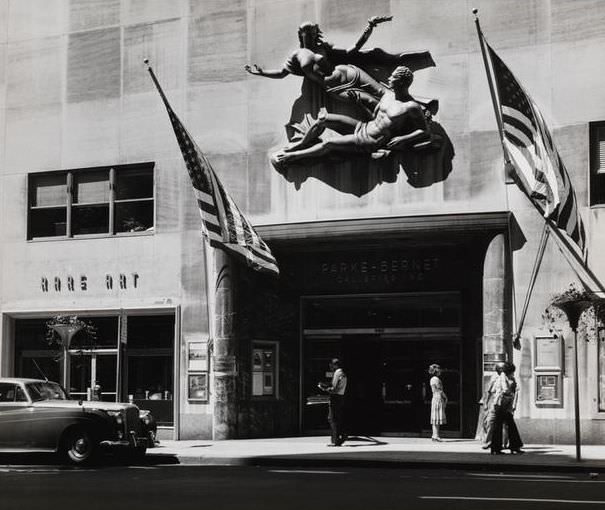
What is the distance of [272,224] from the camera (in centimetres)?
2528

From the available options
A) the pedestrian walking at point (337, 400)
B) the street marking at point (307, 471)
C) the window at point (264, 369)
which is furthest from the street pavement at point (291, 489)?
the window at point (264, 369)

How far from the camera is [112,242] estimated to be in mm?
27109

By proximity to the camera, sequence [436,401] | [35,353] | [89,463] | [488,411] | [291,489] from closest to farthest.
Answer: [291,489]
[89,463]
[488,411]
[436,401]
[35,353]

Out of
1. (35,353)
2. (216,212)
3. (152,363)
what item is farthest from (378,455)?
Result: (35,353)

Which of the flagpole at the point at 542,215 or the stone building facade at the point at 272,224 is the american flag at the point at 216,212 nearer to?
the stone building facade at the point at 272,224

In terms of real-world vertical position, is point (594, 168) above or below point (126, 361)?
above

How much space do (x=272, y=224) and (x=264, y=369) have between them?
11.8 feet

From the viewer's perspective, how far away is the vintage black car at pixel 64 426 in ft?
65.1

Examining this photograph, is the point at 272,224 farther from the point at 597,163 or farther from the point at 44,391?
the point at 597,163

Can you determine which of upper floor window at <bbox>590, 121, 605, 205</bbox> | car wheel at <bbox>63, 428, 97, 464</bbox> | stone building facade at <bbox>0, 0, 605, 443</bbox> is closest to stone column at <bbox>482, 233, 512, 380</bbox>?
stone building facade at <bbox>0, 0, 605, 443</bbox>

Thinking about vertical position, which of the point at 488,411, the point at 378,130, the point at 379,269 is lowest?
the point at 488,411

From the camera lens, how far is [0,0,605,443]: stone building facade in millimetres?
23312

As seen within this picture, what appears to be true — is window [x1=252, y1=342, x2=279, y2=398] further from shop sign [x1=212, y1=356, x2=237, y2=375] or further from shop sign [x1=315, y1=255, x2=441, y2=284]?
shop sign [x1=315, y1=255, x2=441, y2=284]

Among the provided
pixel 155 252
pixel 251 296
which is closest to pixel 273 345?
pixel 251 296
